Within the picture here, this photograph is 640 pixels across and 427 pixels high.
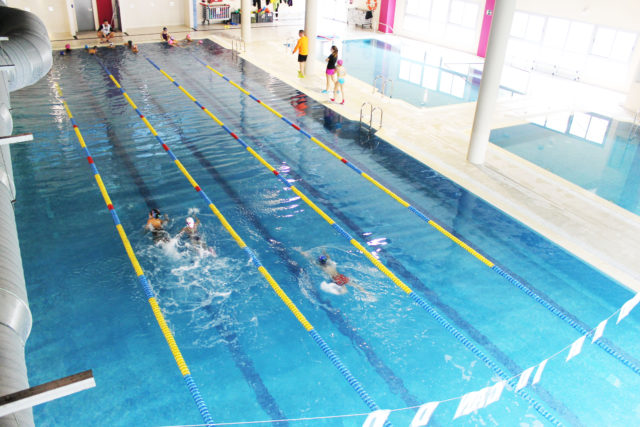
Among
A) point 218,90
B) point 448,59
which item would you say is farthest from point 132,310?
point 448,59

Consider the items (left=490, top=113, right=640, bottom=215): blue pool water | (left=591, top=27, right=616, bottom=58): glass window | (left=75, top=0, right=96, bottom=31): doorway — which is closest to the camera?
(left=490, top=113, right=640, bottom=215): blue pool water

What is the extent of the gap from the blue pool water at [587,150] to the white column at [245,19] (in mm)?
11395

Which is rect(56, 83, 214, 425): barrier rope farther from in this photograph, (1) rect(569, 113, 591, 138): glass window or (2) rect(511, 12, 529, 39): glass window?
(2) rect(511, 12, 529, 39): glass window

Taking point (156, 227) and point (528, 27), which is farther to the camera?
point (528, 27)

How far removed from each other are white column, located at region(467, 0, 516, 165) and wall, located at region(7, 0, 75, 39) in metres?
17.0

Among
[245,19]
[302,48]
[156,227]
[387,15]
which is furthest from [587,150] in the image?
[387,15]

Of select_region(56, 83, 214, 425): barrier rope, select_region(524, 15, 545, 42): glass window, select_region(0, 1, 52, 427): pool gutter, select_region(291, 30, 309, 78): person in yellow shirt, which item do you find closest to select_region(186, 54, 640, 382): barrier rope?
select_region(291, 30, 309, 78): person in yellow shirt

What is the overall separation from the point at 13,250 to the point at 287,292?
3916 millimetres

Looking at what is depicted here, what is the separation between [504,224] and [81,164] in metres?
8.22

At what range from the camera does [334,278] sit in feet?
23.8

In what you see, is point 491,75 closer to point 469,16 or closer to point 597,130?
point 597,130

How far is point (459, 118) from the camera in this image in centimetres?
1368

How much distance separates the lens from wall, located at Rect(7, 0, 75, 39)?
19.2 m

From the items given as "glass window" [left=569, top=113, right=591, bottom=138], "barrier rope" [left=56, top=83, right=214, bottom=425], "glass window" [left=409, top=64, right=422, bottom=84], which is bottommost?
"barrier rope" [left=56, top=83, right=214, bottom=425]
